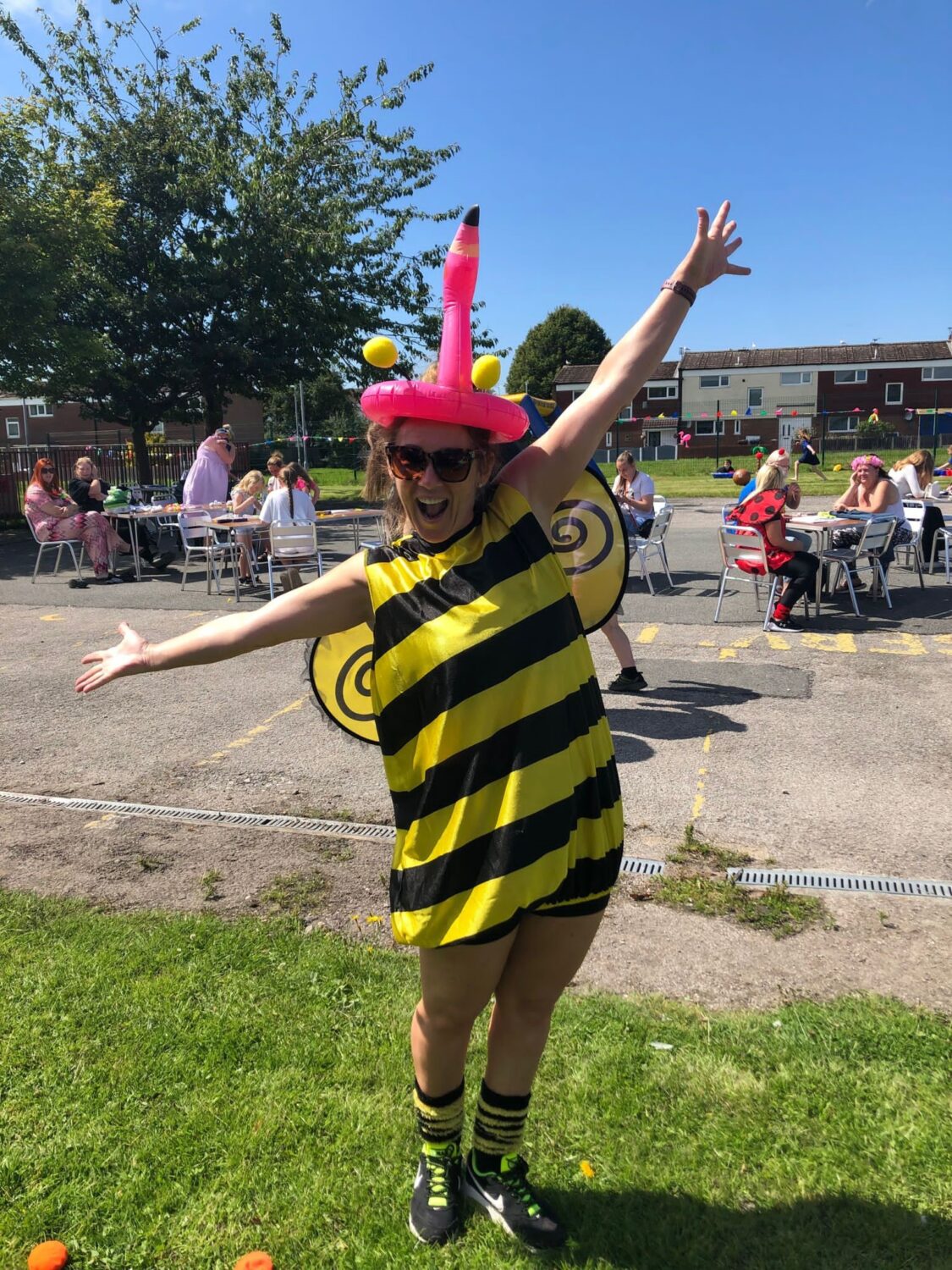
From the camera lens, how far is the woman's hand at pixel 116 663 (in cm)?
219

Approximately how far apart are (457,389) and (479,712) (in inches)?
25.3

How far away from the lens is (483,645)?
5.95ft

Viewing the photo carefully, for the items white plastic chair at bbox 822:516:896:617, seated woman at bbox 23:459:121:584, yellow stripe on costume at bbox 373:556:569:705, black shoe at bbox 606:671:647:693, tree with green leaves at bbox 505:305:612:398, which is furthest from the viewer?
tree with green leaves at bbox 505:305:612:398

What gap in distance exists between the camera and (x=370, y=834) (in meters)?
4.44

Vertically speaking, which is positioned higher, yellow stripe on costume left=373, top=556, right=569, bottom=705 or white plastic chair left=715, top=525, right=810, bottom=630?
yellow stripe on costume left=373, top=556, right=569, bottom=705

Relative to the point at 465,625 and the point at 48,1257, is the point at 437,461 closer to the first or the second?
the point at 465,625

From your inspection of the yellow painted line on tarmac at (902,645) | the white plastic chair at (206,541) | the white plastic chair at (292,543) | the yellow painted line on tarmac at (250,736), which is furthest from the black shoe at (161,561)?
the yellow painted line on tarmac at (902,645)

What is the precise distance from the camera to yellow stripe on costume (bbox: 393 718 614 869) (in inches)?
72.2

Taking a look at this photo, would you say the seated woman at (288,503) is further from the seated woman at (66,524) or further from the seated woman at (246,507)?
the seated woman at (66,524)

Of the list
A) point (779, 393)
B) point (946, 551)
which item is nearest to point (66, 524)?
point (946, 551)

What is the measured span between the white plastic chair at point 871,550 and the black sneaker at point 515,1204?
8.17 meters

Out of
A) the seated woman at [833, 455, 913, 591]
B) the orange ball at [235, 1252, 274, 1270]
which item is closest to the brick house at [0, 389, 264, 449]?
the seated woman at [833, 455, 913, 591]

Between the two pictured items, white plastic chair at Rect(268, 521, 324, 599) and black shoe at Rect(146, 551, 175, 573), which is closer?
white plastic chair at Rect(268, 521, 324, 599)

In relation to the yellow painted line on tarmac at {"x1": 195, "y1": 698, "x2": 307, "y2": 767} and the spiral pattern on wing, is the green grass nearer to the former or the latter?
the spiral pattern on wing
